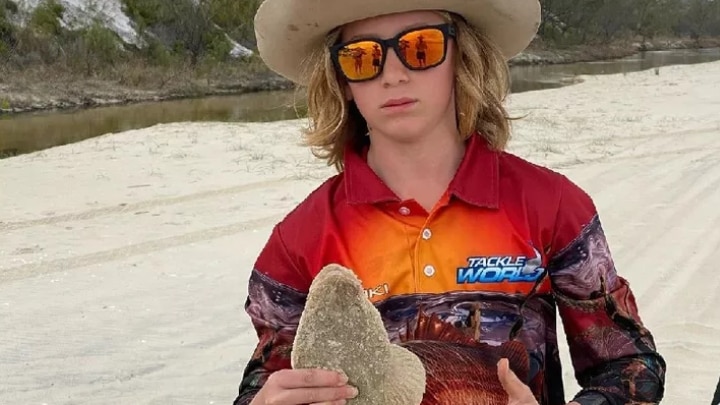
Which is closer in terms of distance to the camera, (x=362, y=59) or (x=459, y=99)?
(x=362, y=59)

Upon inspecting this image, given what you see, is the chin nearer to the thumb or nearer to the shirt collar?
the shirt collar

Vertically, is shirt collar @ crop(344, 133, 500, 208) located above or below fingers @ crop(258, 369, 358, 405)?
above

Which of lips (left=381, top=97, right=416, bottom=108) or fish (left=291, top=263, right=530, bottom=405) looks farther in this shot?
lips (left=381, top=97, right=416, bottom=108)

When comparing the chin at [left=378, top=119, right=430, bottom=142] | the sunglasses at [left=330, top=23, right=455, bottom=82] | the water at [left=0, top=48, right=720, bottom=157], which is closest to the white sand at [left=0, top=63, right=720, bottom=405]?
the chin at [left=378, top=119, right=430, bottom=142]

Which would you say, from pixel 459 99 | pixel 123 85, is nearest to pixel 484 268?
pixel 459 99

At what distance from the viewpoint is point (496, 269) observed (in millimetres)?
1845

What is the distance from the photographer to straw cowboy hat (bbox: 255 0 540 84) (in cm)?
188

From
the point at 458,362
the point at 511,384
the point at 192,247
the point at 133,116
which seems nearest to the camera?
the point at 511,384

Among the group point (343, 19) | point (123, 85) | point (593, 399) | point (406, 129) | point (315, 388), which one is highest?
point (343, 19)

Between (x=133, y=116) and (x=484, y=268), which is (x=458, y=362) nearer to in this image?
(x=484, y=268)

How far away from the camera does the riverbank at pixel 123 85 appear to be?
26703 millimetres

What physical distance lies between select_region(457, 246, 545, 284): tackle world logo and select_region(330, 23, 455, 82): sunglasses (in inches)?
18.7

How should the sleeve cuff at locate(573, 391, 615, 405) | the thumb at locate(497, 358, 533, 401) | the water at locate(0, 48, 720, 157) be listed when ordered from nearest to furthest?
the thumb at locate(497, 358, 533, 401) < the sleeve cuff at locate(573, 391, 615, 405) < the water at locate(0, 48, 720, 157)

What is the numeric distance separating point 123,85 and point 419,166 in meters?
30.4
